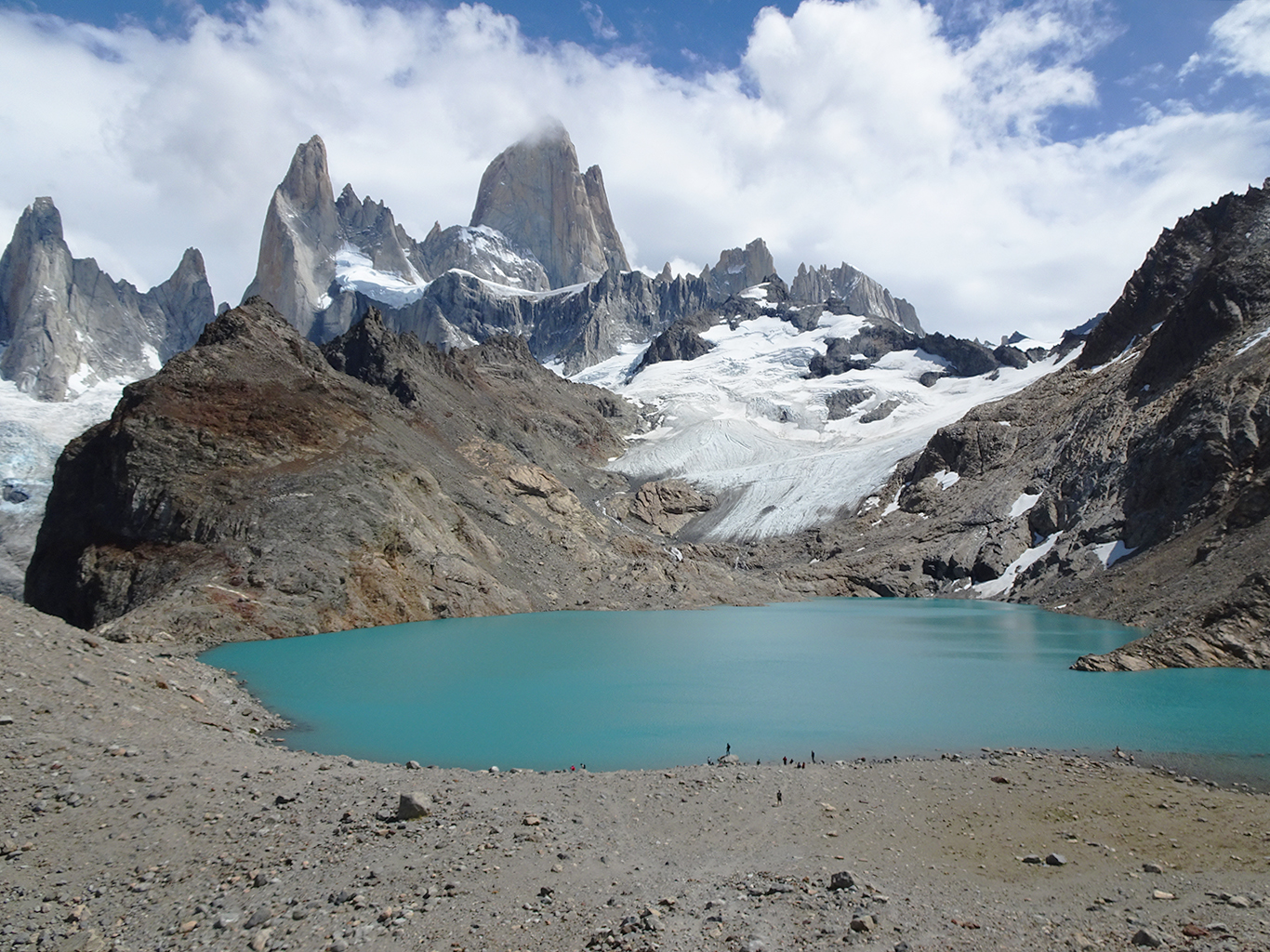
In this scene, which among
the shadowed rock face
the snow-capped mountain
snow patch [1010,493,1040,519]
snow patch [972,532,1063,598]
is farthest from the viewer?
the shadowed rock face

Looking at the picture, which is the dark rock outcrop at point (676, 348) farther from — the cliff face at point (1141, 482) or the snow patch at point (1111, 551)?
the snow patch at point (1111, 551)

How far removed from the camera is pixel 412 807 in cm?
1023

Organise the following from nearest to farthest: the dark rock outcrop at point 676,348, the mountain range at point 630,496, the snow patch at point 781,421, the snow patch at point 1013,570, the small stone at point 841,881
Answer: the small stone at point 841,881 → the mountain range at point 630,496 → the snow patch at point 1013,570 → the snow patch at point 781,421 → the dark rock outcrop at point 676,348

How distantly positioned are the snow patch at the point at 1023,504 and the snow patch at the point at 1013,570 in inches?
183

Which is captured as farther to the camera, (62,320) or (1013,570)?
(62,320)

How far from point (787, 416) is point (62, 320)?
14606cm

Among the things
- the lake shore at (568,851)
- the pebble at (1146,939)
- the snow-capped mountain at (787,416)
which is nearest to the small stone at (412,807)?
the lake shore at (568,851)

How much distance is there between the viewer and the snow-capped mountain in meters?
96.6

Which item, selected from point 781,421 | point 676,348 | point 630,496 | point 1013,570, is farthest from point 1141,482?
point 676,348

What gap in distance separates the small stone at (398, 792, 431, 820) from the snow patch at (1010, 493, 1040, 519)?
67.3 metres

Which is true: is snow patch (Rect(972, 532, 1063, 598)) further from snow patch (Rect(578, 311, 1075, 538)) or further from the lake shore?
the lake shore

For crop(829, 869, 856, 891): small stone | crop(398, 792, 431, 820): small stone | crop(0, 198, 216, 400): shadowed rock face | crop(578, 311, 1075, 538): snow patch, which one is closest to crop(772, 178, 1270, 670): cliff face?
crop(578, 311, 1075, 538): snow patch

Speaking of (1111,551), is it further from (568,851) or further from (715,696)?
(568,851)

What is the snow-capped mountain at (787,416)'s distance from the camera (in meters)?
96.6
